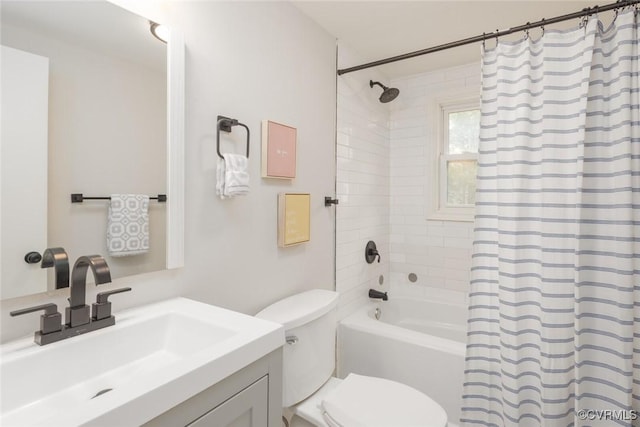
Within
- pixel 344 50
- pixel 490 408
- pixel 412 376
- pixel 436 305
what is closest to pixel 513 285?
→ pixel 490 408

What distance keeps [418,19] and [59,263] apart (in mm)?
2123

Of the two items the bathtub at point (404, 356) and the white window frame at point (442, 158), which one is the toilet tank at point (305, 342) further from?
the white window frame at point (442, 158)

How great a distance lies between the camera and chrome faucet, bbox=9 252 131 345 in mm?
854

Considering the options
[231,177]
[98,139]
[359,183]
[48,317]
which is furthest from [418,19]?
[48,317]

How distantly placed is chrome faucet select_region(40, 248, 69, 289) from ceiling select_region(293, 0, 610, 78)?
1639 millimetres

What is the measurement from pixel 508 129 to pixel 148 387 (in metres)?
1.68

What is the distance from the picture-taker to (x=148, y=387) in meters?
0.66

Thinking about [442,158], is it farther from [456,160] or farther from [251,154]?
[251,154]

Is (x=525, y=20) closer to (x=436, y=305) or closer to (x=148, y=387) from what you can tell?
(x=436, y=305)

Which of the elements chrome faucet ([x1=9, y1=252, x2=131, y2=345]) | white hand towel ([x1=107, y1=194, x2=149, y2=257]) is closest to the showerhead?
white hand towel ([x1=107, y1=194, x2=149, y2=257])

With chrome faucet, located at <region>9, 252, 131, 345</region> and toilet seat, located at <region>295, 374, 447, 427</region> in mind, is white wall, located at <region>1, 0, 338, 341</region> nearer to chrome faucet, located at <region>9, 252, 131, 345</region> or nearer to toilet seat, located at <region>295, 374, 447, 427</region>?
chrome faucet, located at <region>9, 252, 131, 345</region>

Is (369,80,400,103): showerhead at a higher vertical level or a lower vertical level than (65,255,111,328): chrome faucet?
higher

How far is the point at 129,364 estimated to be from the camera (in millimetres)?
988

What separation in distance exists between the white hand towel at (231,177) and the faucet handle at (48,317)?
0.66m
